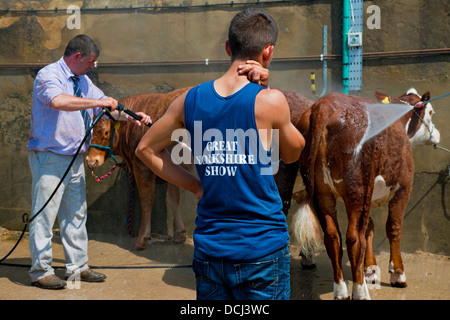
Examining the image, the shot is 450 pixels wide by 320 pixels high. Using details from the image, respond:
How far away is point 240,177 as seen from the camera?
2.29 metres

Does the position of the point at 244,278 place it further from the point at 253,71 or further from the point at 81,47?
the point at 81,47

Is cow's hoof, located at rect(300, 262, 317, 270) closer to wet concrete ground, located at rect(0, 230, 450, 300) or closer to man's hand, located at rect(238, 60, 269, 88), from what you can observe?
wet concrete ground, located at rect(0, 230, 450, 300)

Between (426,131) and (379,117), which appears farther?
(426,131)

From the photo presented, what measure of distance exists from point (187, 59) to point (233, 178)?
184 inches

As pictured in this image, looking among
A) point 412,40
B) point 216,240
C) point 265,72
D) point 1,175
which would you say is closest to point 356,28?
point 412,40

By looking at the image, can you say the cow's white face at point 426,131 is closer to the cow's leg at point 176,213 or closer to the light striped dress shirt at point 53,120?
the cow's leg at point 176,213

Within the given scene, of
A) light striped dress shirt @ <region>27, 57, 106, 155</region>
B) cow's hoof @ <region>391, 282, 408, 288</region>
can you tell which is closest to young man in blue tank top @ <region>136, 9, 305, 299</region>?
light striped dress shirt @ <region>27, 57, 106, 155</region>

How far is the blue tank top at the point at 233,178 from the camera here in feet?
7.41

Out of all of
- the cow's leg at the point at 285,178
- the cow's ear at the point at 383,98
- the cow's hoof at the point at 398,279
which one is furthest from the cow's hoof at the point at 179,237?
the cow's ear at the point at 383,98

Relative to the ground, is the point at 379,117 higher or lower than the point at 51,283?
higher

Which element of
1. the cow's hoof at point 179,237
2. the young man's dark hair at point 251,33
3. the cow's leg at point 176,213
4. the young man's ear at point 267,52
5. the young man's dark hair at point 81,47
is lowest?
the cow's hoof at point 179,237

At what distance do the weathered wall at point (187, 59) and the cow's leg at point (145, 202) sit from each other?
1.28 ft

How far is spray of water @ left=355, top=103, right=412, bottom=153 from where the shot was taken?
4254 millimetres

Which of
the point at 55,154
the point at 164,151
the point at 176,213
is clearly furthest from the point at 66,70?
the point at 164,151
